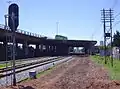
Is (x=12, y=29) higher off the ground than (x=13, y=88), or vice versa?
(x=12, y=29)

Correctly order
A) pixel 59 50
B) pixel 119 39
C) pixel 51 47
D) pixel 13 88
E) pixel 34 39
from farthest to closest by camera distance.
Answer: pixel 51 47
pixel 59 50
pixel 119 39
pixel 34 39
pixel 13 88

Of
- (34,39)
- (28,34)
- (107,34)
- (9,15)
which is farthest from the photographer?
(34,39)

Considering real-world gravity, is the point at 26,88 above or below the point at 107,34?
below

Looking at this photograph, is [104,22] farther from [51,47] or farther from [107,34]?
[51,47]

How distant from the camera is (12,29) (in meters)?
22.1

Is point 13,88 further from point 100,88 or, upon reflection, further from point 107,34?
point 107,34

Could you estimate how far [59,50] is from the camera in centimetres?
16450

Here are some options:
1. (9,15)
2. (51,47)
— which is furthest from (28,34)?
(9,15)

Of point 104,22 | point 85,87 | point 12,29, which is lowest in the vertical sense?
point 85,87

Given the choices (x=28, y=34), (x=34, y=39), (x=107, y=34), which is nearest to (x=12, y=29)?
(x=107, y=34)

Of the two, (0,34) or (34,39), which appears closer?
(0,34)

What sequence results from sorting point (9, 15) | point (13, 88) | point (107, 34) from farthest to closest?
point (107, 34), point (9, 15), point (13, 88)

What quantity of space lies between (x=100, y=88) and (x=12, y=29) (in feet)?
21.3

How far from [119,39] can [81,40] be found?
17.1m
